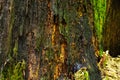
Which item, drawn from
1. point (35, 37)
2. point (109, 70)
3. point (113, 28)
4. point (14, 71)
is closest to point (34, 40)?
point (35, 37)

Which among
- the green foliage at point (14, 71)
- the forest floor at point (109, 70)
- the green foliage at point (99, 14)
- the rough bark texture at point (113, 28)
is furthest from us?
the rough bark texture at point (113, 28)

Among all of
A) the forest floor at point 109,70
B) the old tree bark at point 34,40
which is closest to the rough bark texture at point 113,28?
the forest floor at point 109,70

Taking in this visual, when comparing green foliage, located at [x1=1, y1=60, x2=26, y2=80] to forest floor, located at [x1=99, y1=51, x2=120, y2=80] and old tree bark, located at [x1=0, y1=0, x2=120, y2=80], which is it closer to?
old tree bark, located at [x1=0, y1=0, x2=120, y2=80]

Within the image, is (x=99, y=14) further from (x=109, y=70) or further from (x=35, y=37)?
(x=35, y=37)

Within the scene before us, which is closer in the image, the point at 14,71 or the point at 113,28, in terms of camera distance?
the point at 14,71

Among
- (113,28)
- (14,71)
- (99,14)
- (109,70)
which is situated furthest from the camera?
(113,28)

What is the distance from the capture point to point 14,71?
162 centimetres

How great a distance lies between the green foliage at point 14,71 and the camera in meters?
1.62

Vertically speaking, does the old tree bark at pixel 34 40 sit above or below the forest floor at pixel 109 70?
above

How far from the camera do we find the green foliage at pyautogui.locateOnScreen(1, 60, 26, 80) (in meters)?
1.62

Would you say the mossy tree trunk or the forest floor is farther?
the forest floor

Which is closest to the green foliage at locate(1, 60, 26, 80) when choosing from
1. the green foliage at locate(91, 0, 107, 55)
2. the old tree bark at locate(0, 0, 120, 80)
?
the old tree bark at locate(0, 0, 120, 80)

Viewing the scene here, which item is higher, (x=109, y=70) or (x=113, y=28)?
(x=113, y=28)

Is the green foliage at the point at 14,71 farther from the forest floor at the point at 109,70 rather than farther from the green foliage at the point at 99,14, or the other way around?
the green foliage at the point at 99,14
